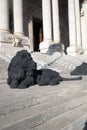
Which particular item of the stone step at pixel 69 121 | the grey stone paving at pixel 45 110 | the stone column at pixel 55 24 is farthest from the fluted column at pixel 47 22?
the stone step at pixel 69 121

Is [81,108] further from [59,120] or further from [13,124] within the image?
[13,124]

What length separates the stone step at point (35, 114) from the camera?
16.0 feet

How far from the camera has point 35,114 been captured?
550 centimetres

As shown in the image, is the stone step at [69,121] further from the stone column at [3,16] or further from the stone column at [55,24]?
the stone column at [55,24]

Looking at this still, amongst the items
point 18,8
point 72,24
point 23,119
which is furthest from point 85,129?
point 72,24

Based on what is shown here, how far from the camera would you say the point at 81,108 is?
7363 mm

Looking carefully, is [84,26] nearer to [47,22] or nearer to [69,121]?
[47,22]

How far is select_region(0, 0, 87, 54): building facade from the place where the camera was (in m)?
A: 19.9

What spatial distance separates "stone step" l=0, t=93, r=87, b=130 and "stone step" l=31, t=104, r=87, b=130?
0.33 feet

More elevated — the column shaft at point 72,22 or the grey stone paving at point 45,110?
the column shaft at point 72,22

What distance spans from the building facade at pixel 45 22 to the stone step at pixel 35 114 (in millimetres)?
11133

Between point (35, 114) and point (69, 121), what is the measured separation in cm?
96

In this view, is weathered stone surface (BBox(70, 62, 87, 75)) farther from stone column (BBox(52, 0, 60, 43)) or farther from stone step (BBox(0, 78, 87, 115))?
stone column (BBox(52, 0, 60, 43))

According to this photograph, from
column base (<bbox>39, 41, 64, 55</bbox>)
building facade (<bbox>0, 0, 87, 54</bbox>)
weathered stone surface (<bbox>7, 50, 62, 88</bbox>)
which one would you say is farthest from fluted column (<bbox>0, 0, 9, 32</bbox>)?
weathered stone surface (<bbox>7, 50, 62, 88</bbox>)
